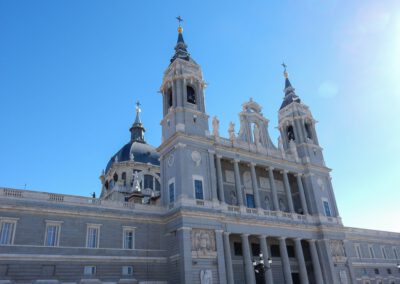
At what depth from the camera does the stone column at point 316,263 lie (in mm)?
40406

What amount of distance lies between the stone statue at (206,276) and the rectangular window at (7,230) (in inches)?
599

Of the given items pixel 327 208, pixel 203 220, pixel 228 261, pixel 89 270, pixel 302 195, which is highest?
pixel 302 195

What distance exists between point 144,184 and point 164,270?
101 ft

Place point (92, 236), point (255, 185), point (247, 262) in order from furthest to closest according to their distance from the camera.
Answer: point (255, 185) < point (247, 262) < point (92, 236)

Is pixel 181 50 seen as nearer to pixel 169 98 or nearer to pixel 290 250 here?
pixel 169 98

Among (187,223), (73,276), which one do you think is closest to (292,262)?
(187,223)

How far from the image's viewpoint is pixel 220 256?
109ft

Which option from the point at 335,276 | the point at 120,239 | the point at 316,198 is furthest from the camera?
the point at 316,198

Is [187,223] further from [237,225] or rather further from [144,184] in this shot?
[144,184]

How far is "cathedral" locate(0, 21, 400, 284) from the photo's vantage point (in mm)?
29188

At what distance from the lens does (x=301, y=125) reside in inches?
1987

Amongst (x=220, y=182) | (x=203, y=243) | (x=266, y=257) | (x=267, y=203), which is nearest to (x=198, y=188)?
(x=220, y=182)

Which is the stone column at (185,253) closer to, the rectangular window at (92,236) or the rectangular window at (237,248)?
the rectangular window at (92,236)

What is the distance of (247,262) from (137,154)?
120 ft
